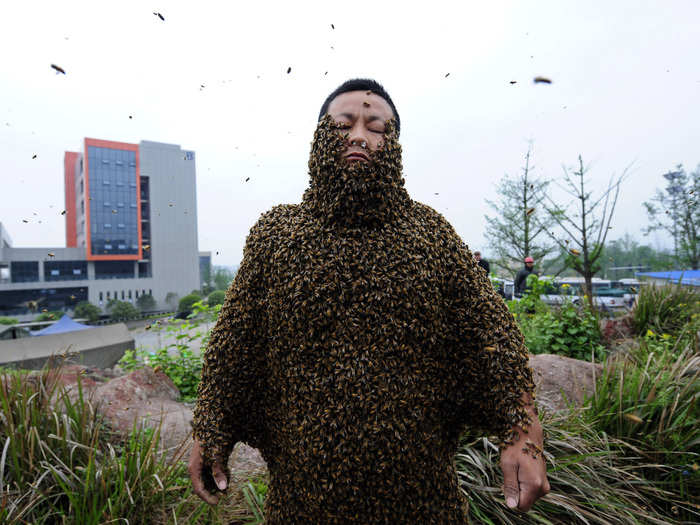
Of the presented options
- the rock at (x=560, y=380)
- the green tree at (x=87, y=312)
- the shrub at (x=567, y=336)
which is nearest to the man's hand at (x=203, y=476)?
the rock at (x=560, y=380)

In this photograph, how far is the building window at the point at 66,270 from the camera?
28484 mm

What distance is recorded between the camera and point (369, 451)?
1068 mm

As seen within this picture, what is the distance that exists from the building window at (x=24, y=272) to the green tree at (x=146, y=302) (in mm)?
6959

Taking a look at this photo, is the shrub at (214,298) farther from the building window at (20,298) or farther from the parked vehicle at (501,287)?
the building window at (20,298)

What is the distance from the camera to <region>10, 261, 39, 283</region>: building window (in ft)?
83.0

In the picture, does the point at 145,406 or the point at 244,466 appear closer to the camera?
the point at 244,466

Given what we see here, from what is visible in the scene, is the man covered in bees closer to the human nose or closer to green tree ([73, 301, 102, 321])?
the human nose

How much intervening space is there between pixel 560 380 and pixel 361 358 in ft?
10.8

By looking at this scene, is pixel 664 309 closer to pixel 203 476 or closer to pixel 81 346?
pixel 203 476

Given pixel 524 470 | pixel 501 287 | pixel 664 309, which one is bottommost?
pixel 664 309

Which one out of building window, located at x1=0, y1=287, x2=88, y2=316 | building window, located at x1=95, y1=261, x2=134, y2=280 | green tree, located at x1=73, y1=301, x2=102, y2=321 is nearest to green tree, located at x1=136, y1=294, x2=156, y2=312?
building window, located at x1=95, y1=261, x2=134, y2=280

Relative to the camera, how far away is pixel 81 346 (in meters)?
8.59

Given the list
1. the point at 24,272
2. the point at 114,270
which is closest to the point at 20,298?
the point at 24,272

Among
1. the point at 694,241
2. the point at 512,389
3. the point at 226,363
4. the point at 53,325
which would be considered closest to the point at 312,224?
the point at 226,363
